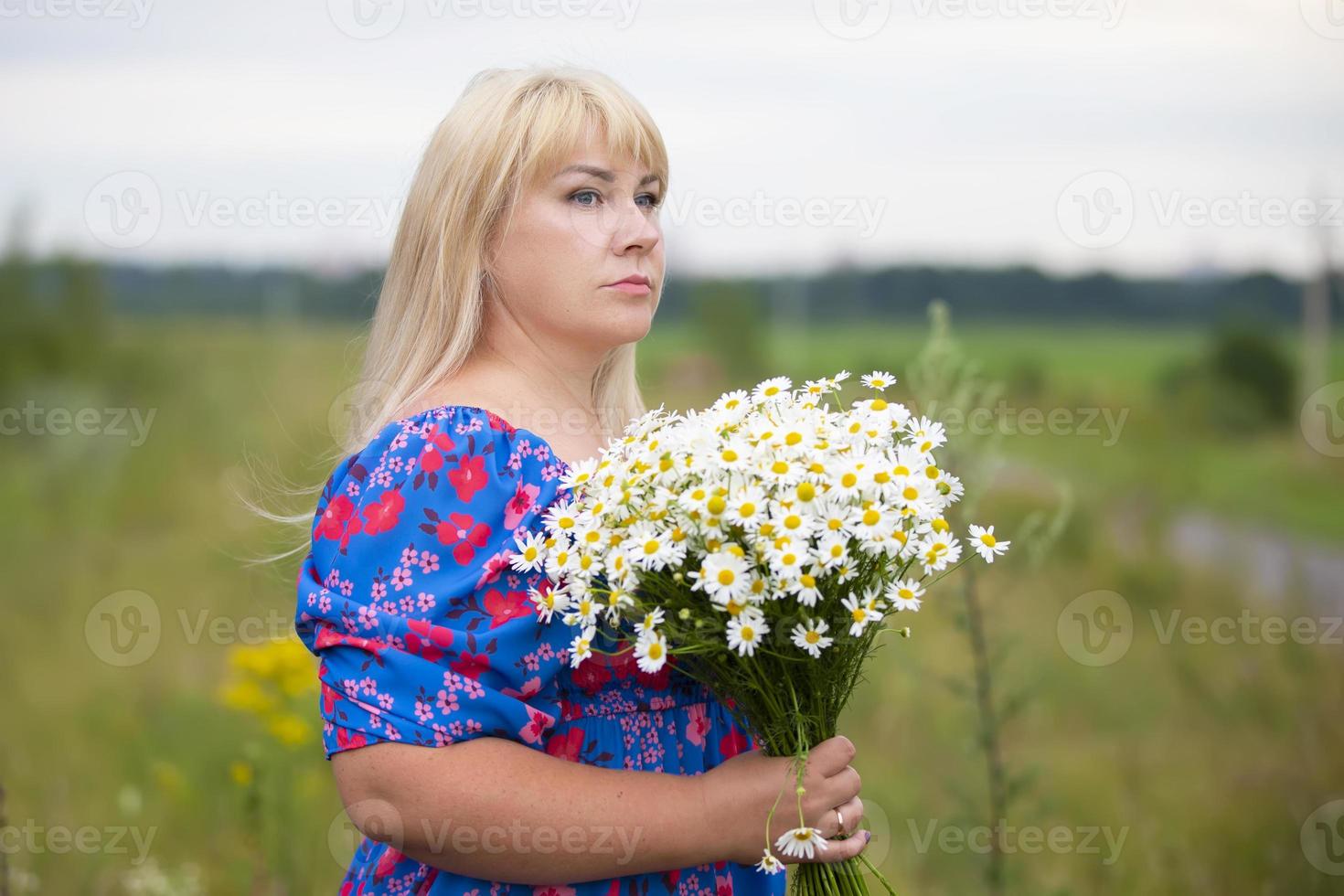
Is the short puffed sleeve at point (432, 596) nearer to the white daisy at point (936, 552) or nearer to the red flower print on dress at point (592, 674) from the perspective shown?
the red flower print on dress at point (592, 674)

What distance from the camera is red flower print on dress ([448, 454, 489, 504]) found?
1.81m

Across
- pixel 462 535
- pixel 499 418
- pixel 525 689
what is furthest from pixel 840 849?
pixel 499 418

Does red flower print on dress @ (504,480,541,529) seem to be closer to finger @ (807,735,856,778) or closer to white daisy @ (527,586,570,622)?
white daisy @ (527,586,570,622)

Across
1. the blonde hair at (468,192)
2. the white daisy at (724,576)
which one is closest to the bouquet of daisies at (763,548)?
the white daisy at (724,576)

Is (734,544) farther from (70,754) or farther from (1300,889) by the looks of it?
(70,754)

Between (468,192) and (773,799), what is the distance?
3.96ft

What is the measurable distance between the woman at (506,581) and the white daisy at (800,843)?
4cm

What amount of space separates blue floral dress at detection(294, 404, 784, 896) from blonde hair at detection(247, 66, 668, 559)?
0.23 metres

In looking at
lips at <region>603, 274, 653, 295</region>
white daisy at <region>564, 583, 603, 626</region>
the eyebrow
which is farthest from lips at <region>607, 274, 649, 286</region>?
white daisy at <region>564, 583, 603, 626</region>

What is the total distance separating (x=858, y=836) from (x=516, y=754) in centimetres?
59

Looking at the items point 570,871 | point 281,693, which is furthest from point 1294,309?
point 570,871

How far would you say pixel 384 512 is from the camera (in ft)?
5.86

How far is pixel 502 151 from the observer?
2.09 metres

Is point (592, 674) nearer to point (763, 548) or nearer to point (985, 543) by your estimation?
point (763, 548)
